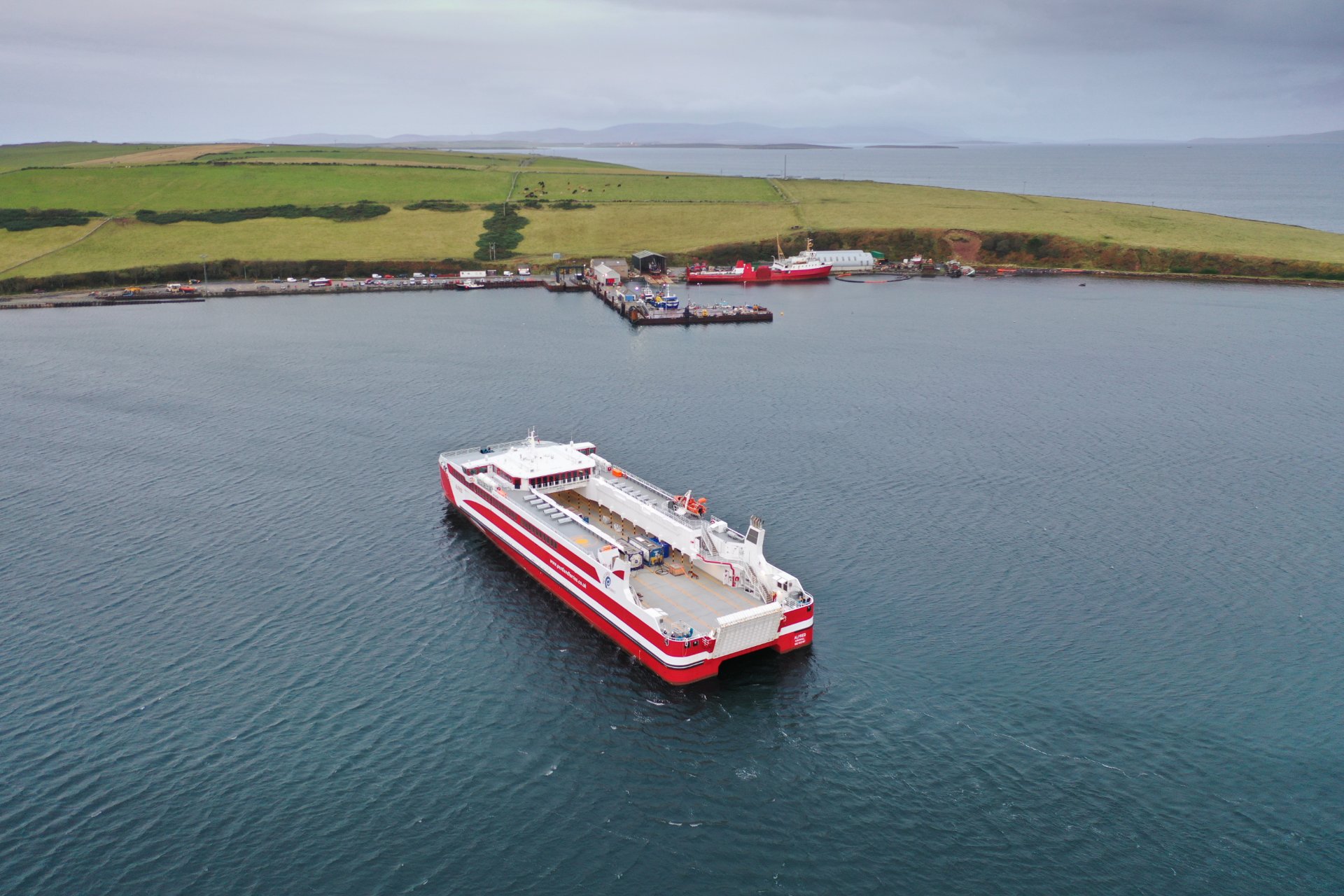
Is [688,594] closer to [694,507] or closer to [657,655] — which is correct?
[657,655]

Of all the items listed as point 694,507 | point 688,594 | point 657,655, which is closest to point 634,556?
point 688,594

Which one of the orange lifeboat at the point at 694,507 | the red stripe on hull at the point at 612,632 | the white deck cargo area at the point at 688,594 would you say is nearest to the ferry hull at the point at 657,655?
the red stripe on hull at the point at 612,632

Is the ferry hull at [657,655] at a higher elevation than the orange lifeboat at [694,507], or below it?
below

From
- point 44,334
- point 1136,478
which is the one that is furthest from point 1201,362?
point 44,334

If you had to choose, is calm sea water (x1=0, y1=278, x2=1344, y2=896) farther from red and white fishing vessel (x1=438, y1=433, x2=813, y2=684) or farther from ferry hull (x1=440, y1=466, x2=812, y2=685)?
red and white fishing vessel (x1=438, y1=433, x2=813, y2=684)

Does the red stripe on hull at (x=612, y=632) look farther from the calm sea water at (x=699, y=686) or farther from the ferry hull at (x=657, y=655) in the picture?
the calm sea water at (x=699, y=686)

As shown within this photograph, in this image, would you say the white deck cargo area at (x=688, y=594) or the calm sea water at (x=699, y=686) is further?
the white deck cargo area at (x=688, y=594)

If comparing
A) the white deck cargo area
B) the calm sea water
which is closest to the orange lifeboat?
the white deck cargo area
